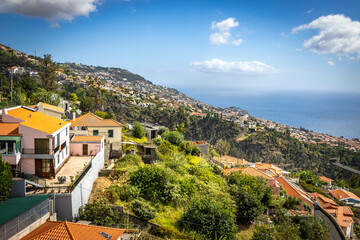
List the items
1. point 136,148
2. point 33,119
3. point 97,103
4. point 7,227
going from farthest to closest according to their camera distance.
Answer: point 97,103, point 136,148, point 33,119, point 7,227

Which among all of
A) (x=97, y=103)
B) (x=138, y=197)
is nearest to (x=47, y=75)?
(x=97, y=103)

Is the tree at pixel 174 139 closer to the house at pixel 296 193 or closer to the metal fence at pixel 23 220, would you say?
→ the house at pixel 296 193

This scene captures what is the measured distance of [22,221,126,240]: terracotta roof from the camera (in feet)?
Result: 28.7

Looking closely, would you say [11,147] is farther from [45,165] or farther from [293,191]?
[293,191]

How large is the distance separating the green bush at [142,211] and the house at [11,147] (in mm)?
5989

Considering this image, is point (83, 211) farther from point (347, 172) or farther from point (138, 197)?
point (347, 172)

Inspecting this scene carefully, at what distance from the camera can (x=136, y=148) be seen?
72.7ft

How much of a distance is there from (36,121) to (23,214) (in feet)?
20.4

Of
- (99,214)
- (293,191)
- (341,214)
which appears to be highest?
(99,214)

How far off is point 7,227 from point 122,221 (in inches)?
188

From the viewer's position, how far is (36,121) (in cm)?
1398

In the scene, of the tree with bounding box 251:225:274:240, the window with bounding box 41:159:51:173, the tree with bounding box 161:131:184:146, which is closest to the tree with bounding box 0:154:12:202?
the window with bounding box 41:159:51:173

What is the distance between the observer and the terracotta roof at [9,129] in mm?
12406

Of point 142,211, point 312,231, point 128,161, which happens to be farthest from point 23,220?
point 312,231
